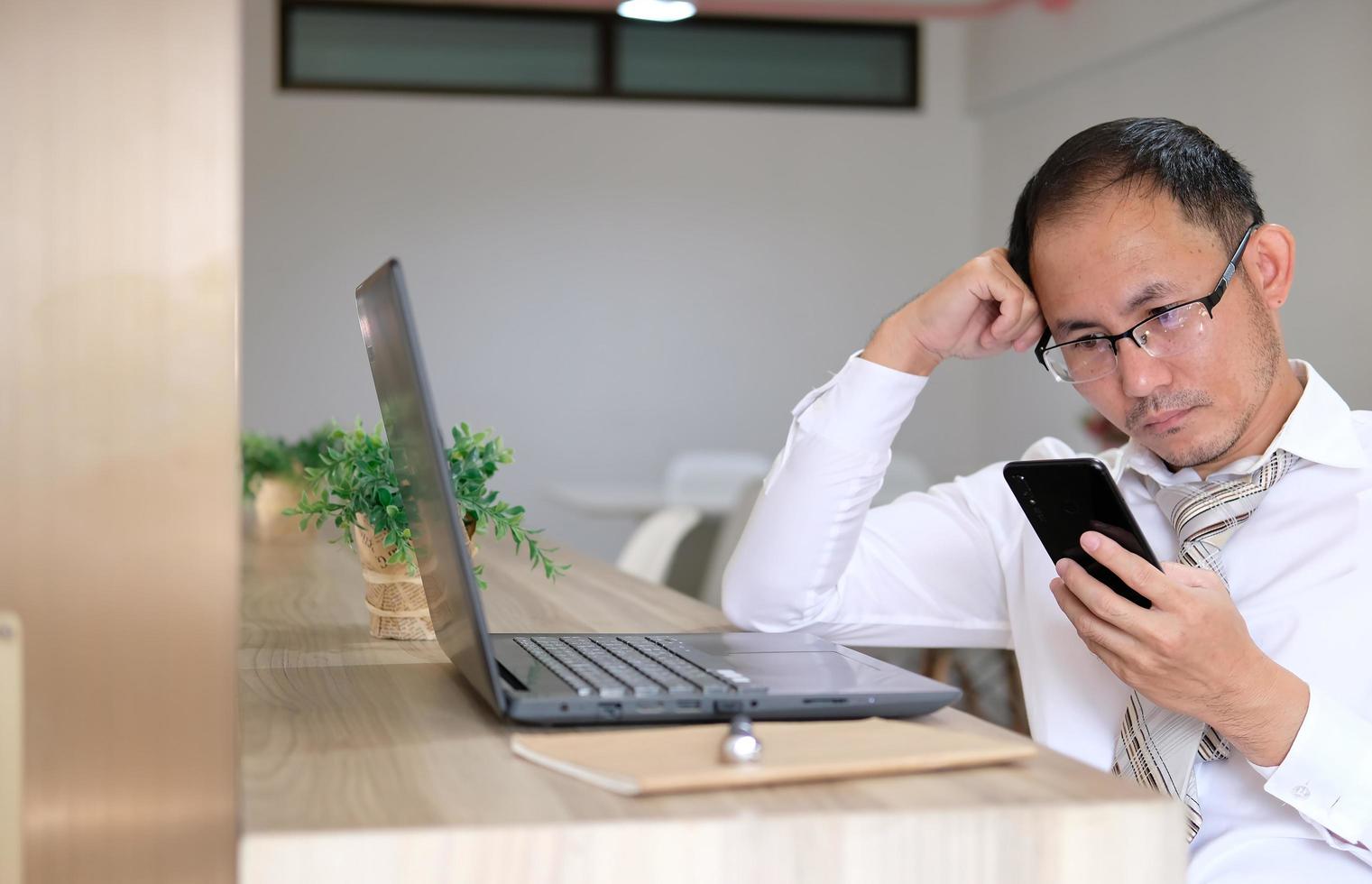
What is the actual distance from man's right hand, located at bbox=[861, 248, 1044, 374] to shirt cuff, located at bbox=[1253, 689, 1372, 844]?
1.57ft

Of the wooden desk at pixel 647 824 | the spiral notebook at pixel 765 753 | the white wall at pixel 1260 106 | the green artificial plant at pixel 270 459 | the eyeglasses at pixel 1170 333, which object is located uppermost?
the white wall at pixel 1260 106

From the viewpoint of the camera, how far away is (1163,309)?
1.29 m

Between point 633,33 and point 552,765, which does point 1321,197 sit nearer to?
point 633,33

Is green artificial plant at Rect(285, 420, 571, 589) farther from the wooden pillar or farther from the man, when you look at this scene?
the wooden pillar

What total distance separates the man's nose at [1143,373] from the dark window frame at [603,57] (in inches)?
209

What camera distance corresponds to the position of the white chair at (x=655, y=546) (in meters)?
2.65

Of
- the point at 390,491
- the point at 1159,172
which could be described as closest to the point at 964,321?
the point at 1159,172

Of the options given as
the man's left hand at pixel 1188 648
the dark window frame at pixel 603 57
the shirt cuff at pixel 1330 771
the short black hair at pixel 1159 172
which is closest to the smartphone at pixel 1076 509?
the man's left hand at pixel 1188 648

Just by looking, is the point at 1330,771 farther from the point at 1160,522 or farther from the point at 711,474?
the point at 711,474

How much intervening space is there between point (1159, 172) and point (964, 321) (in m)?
0.23

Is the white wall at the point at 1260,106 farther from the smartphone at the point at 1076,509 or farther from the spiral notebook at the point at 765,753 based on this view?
the spiral notebook at the point at 765,753

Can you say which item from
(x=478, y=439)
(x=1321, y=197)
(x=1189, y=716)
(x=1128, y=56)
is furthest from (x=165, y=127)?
(x=1128, y=56)

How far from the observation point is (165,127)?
2.02 ft

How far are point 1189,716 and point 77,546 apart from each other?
894 millimetres
